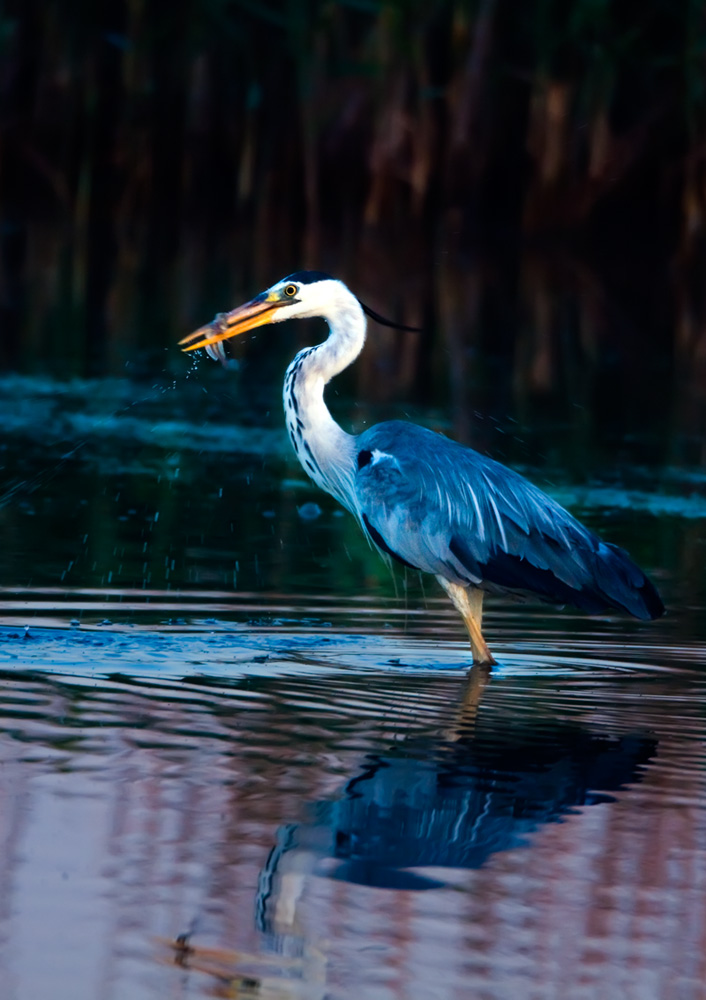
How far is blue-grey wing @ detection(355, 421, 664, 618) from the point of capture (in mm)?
6199

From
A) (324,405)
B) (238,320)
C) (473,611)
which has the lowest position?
(473,611)

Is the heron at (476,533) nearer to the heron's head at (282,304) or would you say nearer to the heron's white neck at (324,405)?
the heron's white neck at (324,405)

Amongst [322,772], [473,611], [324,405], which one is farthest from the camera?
[324,405]

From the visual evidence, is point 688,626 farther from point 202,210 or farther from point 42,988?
point 202,210

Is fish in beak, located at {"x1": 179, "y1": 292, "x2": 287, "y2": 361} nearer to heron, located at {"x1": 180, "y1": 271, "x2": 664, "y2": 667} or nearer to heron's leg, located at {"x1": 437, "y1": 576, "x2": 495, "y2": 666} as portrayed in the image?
heron, located at {"x1": 180, "y1": 271, "x2": 664, "y2": 667}

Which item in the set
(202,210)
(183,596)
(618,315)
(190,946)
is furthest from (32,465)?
(202,210)

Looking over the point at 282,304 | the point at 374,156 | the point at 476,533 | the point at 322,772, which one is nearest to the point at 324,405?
the point at 282,304

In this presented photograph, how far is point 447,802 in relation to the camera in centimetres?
449

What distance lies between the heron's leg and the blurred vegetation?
9412 millimetres

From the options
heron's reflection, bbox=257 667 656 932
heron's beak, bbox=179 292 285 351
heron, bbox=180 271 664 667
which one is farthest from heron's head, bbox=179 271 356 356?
heron's reflection, bbox=257 667 656 932

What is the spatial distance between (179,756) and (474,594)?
5.83 feet

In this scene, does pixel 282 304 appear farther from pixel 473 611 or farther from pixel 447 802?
pixel 447 802

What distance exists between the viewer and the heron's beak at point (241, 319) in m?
7.15

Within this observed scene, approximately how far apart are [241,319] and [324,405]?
427 mm
